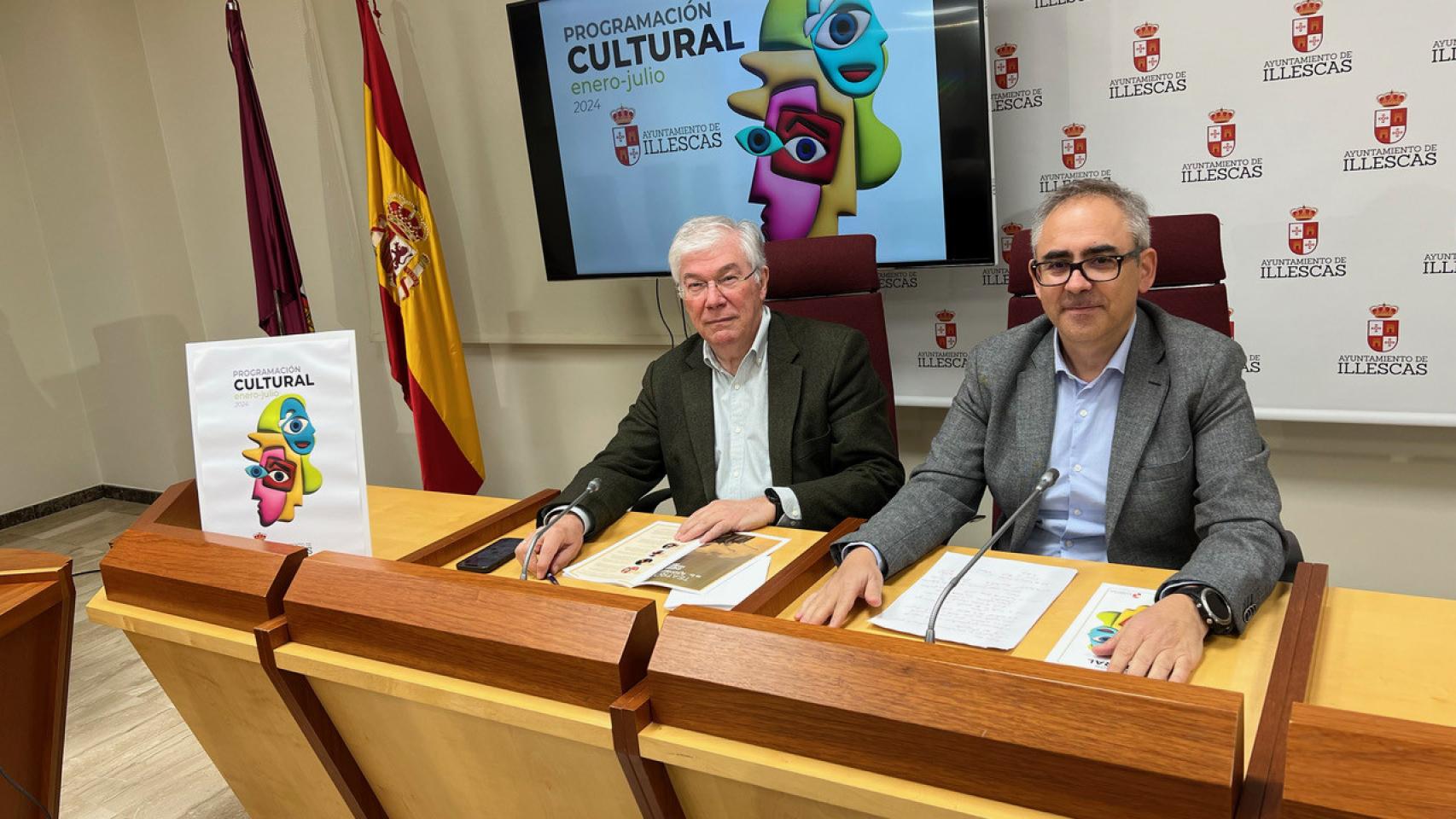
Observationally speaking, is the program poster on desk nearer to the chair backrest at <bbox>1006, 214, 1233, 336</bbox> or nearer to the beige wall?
the chair backrest at <bbox>1006, 214, 1233, 336</bbox>

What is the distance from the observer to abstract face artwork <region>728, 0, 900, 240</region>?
2.60 meters

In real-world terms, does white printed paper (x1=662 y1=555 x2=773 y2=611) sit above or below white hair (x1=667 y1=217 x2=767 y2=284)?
below

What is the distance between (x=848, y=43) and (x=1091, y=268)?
1.36 m

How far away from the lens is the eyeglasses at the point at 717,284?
2.03 meters

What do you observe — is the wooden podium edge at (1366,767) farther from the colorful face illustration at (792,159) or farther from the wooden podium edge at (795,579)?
the colorful face illustration at (792,159)

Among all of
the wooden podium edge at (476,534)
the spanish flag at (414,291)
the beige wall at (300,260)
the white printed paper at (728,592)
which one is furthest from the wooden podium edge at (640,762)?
the spanish flag at (414,291)

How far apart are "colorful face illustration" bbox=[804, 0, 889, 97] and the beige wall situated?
983 mm

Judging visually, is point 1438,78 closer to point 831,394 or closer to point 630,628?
point 831,394

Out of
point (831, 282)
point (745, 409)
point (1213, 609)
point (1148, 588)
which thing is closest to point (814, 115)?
point (831, 282)

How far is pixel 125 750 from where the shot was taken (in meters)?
2.64

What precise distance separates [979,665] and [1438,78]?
80.4 inches

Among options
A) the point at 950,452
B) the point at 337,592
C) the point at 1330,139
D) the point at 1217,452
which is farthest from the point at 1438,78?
the point at 337,592

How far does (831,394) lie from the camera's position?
209 centimetres

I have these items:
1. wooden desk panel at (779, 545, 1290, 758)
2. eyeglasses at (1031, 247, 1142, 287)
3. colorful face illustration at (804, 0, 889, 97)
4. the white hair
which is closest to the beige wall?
colorful face illustration at (804, 0, 889, 97)
